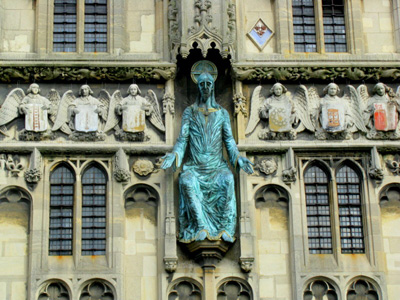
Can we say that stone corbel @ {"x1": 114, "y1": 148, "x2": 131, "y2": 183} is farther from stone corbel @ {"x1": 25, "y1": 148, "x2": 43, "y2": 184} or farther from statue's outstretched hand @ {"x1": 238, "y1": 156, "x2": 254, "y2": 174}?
statue's outstretched hand @ {"x1": 238, "y1": 156, "x2": 254, "y2": 174}

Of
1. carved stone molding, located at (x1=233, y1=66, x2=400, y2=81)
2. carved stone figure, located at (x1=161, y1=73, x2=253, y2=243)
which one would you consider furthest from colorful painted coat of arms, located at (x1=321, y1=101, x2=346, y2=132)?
carved stone figure, located at (x1=161, y1=73, x2=253, y2=243)

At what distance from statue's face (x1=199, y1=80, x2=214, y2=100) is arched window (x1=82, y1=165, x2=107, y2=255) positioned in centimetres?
259

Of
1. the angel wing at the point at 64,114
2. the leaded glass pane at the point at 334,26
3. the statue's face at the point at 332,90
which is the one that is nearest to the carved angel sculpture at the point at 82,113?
the angel wing at the point at 64,114

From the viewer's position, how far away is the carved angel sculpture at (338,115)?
2577cm

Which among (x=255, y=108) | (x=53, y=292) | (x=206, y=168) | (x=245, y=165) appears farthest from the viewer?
(x=255, y=108)

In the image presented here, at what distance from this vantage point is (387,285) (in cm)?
2489

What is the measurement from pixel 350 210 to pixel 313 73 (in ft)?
9.74

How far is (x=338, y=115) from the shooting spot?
25844mm

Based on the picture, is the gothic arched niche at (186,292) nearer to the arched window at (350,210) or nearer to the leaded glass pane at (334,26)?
the arched window at (350,210)

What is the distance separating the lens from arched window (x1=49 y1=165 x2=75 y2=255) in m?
25.0

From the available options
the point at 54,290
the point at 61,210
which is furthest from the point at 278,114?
the point at 54,290

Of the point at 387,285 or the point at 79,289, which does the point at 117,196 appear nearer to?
the point at 79,289

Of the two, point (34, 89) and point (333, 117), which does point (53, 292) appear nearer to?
point (34, 89)

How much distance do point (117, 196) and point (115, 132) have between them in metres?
1.35
